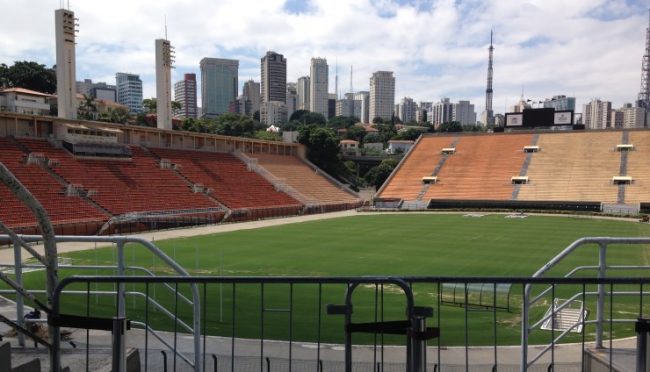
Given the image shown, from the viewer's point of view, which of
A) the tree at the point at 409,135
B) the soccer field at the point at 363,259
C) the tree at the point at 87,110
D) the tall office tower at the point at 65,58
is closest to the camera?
the soccer field at the point at 363,259

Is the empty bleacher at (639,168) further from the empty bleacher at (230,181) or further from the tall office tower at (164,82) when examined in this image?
the tall office tower at (164,82)

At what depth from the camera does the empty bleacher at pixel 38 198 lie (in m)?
→ 31.4

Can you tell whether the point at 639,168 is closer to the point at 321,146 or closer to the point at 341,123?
the point at 321,146

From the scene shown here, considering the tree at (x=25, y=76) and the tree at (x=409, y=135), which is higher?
the tree at (x=25, y=76)

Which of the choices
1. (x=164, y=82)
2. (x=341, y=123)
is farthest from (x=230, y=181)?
(x=341, y=123)

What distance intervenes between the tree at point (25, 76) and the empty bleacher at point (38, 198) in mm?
55827

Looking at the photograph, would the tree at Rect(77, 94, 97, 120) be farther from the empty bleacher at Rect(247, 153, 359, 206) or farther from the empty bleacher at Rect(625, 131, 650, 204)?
the empty bleacher at Rect(625, 131, 650, 204)

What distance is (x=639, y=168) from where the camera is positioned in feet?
187

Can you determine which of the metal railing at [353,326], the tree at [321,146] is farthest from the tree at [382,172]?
the metal railing at [353,326]

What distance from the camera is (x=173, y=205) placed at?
41.9 m

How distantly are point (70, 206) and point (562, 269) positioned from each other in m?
31.7

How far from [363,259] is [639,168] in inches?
1926

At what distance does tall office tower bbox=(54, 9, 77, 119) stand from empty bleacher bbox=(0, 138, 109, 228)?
1030cm

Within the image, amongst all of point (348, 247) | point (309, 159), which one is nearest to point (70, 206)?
point (348, 247)
